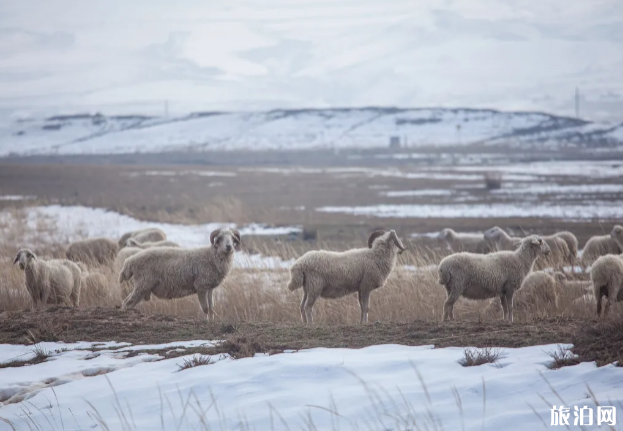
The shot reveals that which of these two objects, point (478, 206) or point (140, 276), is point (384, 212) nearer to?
point (478, 206)

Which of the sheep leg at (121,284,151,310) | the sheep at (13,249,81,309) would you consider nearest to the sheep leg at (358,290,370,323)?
the sheep leg at (121,284,151,310)

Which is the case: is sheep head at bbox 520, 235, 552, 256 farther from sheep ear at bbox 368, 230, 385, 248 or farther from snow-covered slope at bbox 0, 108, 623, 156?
snow-covered slope at bbox 0, 108, 623, 156

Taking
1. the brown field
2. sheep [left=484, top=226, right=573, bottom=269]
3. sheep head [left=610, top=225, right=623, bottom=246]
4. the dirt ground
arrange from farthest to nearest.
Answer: sheep head [left=610, top=225, right=623, bottom=246]
sheep [left=484, top=226, right=573, bottom=269]
the brown field
the dirt ground

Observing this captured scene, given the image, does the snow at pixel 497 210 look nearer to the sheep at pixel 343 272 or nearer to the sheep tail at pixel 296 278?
the sheep at pixel 343 272

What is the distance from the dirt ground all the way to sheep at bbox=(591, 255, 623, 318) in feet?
7.80

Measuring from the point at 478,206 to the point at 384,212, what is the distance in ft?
16.0

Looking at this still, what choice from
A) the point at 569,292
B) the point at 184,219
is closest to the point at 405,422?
the point at 569,292

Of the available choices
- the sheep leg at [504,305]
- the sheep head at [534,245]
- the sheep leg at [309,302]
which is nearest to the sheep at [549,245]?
the sheep head at [534,245]

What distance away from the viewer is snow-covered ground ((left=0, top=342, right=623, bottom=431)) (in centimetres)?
552

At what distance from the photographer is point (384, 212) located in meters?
34.3

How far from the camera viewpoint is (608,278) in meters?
11.0

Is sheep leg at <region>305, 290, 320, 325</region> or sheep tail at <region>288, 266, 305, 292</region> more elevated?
sheep tail at <region>288, 266, 305, 292</region>

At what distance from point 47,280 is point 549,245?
38.4 feet

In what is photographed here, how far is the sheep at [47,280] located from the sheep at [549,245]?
31.1 ft
